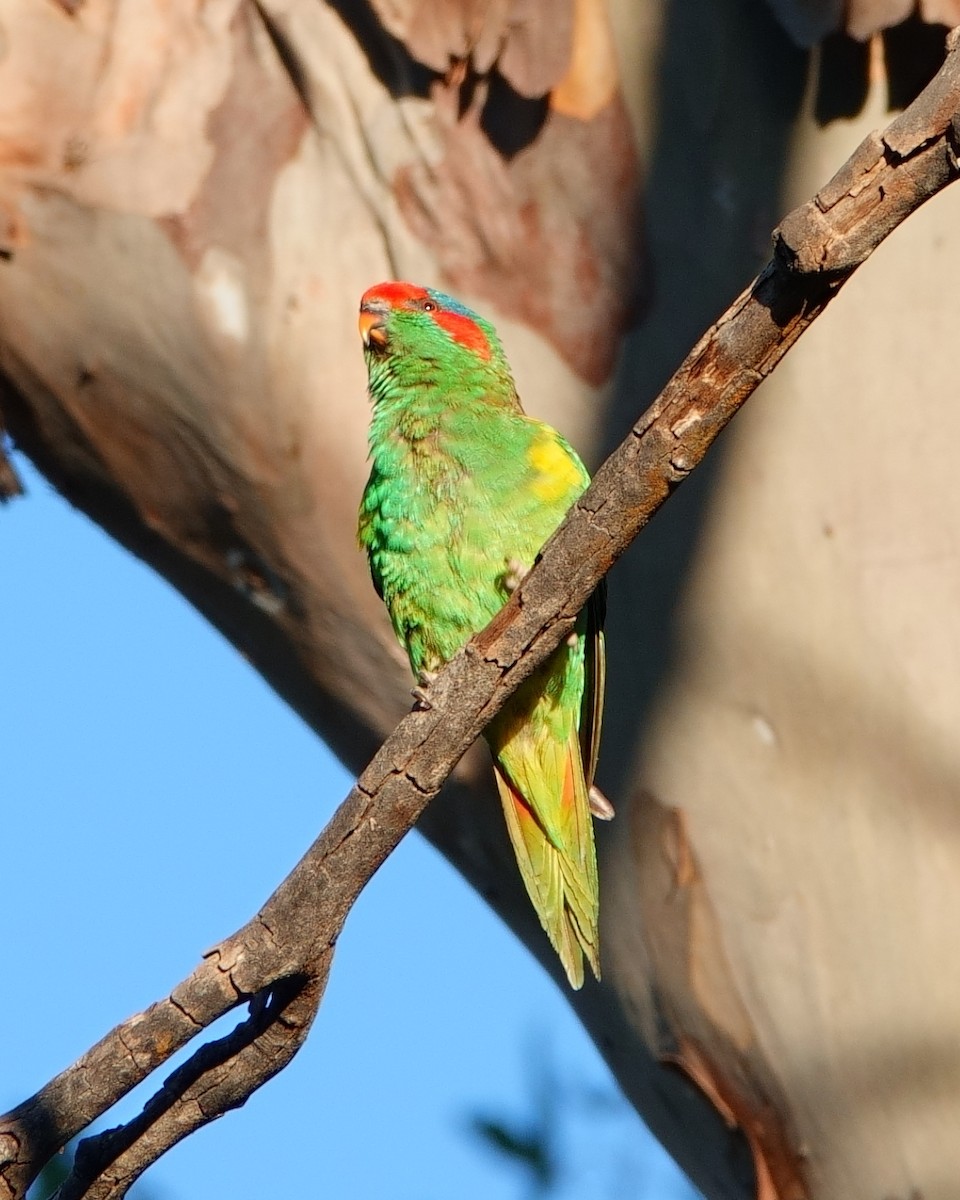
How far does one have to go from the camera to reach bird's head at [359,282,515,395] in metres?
3.61

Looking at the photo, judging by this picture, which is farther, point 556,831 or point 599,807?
point 556,831

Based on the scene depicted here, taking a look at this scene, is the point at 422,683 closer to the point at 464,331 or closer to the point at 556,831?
the point at 556,831

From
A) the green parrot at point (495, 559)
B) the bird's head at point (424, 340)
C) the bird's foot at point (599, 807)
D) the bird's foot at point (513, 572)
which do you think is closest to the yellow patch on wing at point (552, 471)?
the green parrot at point (495, 559)

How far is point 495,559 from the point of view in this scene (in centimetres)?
332

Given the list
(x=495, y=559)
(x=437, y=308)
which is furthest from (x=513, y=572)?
(x=437, y=308)

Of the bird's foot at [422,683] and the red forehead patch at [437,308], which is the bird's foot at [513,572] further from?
the red forehead patch at [437,308]

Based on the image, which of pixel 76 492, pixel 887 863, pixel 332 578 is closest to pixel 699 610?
pixel 887 863

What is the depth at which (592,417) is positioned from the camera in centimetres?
383

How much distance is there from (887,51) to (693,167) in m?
0.55

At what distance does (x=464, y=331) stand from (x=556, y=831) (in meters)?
1.30

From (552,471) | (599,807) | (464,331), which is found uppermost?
(464,331)

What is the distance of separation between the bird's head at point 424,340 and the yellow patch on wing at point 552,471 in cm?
32

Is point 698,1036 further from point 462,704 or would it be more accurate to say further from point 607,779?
point 462,704

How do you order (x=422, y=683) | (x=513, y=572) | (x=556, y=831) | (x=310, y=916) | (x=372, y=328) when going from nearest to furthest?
(x=310, y=916), (x=513, y=572), (x=556, y=831), (x=422, y=683), (x=372, y=328)
